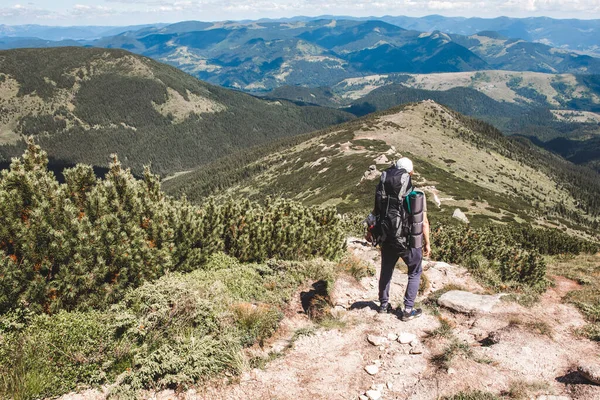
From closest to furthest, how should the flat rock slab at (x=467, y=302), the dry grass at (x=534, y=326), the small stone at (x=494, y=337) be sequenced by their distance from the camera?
1. the small stone at (x=494, y=337)
2. the dry grass at (x=534, y=326)
3. the flat rock slab at (x=467, y=302)

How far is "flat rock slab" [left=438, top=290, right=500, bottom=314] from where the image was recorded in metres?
10.1

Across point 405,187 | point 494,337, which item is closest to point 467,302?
point 494,337

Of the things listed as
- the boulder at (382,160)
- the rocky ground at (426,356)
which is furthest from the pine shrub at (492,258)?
the boulder at (382,160)

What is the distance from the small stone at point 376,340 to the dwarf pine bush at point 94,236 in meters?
6.13

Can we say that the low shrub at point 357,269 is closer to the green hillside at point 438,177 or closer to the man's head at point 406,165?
the man's head at point 406,165

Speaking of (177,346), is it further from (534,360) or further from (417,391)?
(534,360)

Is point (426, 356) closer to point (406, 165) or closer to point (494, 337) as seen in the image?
point (494, 337)

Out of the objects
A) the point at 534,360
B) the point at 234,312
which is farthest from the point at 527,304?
the point at 234,312

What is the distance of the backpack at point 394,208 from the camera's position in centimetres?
829

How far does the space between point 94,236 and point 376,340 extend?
7432 millimetres

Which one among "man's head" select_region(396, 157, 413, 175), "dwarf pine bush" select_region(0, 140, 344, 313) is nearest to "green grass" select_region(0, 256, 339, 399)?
"dwarf pine bush" select_region(0, 140, 344, 313)

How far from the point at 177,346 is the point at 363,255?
39.4ft

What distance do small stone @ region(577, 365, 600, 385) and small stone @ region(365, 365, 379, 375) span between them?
3.78 meters

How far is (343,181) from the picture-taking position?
10888 cm
